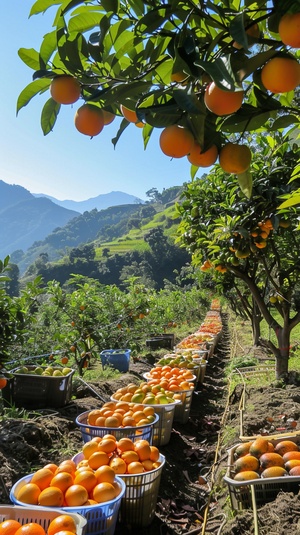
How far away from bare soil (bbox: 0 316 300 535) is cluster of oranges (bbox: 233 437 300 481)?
0.55 feet

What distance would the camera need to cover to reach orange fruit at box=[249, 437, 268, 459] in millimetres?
2629

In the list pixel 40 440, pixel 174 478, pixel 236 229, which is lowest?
pixel 174 478

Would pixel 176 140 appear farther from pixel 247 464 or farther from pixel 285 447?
pixel 285 447

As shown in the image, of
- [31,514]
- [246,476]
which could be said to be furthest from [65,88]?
[246,476]

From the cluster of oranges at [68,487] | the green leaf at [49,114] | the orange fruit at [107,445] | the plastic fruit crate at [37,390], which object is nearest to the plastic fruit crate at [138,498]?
the orange fruit at [107,445]

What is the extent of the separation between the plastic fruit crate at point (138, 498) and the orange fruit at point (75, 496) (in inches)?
20.8

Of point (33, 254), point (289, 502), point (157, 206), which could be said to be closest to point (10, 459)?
point (289, 502)

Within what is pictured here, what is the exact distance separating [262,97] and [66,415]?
3997 mm

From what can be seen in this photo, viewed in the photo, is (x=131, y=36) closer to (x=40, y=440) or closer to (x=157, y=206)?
(x=40, y=440)

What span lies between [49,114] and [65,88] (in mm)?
169

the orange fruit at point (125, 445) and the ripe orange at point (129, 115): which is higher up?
the ripe orange at point (129, 115)

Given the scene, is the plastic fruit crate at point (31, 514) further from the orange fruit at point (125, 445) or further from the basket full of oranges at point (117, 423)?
the basket full of oranges at point (117, 423)

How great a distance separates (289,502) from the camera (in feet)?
7.02

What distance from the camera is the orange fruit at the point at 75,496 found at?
1931 millimetres
